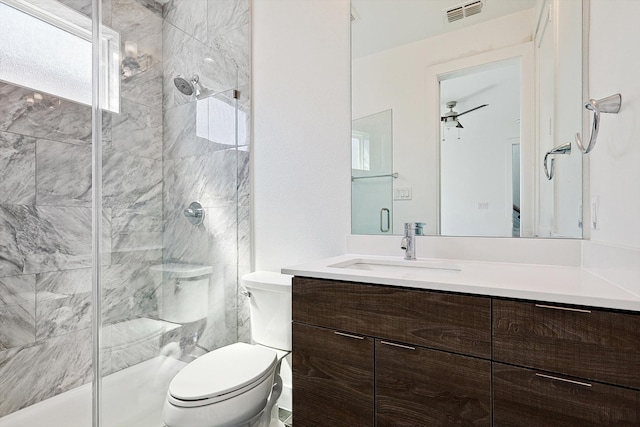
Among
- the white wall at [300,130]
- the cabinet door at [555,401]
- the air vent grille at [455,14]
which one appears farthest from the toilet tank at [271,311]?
the air vent grille at [455,14]

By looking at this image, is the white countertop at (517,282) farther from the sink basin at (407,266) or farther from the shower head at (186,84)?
the shower head at (186,84)

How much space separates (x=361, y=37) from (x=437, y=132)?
0.67 metres

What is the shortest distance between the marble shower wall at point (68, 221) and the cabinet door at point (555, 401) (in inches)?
60.6

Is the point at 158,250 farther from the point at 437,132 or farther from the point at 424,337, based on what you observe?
the point at 437,132

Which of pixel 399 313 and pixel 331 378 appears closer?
pixel 399 313

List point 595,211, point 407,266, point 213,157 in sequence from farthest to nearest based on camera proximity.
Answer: point 213,157 < point 407,266 < point 595,211

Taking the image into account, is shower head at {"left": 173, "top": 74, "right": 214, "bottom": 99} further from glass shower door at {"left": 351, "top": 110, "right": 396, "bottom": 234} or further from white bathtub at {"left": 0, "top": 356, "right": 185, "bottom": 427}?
white bathtub at {"left": 0, "top": 356, "right": 185, "bottom": 427}

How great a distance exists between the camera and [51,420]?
1557 millimetres

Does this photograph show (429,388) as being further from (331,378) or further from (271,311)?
(271,311)

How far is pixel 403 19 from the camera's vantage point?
1.56 meters

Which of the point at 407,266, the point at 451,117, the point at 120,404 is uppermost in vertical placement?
the point at 451,117

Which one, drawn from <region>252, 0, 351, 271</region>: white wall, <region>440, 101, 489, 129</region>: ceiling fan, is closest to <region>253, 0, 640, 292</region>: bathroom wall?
<region>252, 0, 351, 271</region>: white wall

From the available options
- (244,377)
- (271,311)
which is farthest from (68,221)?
(244,377)

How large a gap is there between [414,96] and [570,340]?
118cm
